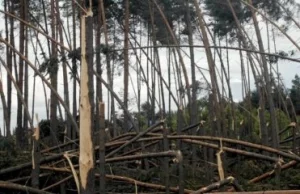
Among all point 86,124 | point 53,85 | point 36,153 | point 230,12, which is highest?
point 230,12

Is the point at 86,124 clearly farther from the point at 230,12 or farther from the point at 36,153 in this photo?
the point at 230,12

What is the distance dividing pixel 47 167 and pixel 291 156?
1669mm

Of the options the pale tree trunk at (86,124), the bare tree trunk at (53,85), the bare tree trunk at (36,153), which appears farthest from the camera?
the bare tree trunk at (53,85)

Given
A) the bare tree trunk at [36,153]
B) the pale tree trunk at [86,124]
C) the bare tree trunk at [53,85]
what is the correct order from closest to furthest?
the pale tree trunk at [86,124] < the bare tree trunk at [36,153] < the bare tree trunk at [53,85]

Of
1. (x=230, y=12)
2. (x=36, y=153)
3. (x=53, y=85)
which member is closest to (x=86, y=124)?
(x=36, y=153)

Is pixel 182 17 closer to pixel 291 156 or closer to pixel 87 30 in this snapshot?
pixel 291 156

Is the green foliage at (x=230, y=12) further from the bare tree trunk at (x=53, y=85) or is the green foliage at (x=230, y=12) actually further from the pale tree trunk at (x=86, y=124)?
the pale tree trunk at (x=86, y=124)

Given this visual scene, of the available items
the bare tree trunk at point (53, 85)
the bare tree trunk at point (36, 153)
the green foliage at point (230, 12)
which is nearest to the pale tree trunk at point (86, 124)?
the bare tree trunk at point (36, 153)

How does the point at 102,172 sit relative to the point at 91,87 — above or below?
below

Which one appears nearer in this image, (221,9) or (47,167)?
(47,167)

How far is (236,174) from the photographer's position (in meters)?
4.41

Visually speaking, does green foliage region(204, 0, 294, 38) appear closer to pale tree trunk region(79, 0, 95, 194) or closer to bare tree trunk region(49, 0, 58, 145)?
bare tree trunk region(49, 0, 58, 145)

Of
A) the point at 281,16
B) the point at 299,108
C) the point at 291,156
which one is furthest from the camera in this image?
the point at 299,108

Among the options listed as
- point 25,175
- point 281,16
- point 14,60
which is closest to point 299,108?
point 281,16
